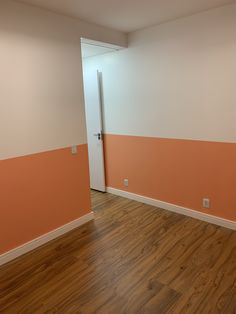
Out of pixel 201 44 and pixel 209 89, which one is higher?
pixel 201 44

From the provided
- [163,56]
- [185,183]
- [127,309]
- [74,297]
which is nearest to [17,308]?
[74,297]

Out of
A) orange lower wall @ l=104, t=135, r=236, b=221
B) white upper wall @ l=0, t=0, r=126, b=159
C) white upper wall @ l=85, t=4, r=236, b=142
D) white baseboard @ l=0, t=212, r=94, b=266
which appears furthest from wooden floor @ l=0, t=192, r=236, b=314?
Result: white upper wall @ l=85, t=4, r=236, b=142

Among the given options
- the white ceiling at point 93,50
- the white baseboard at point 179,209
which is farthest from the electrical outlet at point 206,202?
the white ceiling at point 93,50

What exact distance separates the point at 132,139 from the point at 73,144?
3.66 feet

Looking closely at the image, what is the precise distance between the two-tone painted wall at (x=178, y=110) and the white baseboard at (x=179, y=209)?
6 centimetres

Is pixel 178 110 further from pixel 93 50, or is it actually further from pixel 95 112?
pixel 93 50

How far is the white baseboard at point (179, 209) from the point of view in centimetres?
297

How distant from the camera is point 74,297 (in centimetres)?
201

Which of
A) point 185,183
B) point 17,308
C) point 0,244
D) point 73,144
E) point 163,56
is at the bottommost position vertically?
point 17,308

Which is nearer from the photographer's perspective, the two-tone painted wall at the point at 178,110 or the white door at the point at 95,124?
the two-tone painted wall at the point at 178,110

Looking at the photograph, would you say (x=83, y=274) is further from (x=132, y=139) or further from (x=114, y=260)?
(x=132, y=139)

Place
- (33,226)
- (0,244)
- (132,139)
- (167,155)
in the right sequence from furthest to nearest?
(132,139) < (167,155) < (33,226) < (0,244)

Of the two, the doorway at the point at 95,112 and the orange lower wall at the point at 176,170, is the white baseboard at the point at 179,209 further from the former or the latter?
the doorway at the point at 95,112

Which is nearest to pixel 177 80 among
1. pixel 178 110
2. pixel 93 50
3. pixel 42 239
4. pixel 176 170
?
pixel 178 110
